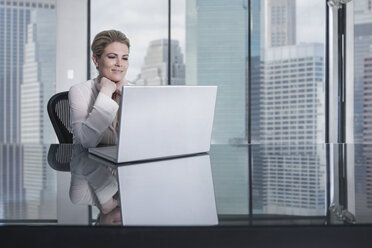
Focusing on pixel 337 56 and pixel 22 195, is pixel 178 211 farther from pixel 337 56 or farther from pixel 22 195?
pixel 337 56

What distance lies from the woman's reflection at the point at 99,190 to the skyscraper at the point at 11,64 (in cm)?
480

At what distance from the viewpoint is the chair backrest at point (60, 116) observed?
2.18m

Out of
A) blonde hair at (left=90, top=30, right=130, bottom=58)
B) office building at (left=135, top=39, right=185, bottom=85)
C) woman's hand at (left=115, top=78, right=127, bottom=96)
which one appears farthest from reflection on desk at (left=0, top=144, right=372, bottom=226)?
office building at (left=135, top=39, right=185, bottom=85)

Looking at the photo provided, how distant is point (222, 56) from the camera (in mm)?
5234

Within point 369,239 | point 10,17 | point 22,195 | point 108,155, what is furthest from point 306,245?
point 10,17

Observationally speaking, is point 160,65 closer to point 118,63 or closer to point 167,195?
point 118,63

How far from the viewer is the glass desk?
1.40 feet

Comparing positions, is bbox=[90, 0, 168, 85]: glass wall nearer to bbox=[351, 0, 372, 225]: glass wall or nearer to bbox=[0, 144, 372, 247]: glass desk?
bbox=[351, 0, 372, 225]: glass wall

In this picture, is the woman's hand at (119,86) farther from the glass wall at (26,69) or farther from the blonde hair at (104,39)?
the glass wall at (26,69)

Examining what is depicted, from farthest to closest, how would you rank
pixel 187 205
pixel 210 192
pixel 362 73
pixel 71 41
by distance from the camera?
1. pixel 362 73
2. pixel 71 41
3. pixel 210 192
4. pixel 187 205

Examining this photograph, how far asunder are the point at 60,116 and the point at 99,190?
1665mm

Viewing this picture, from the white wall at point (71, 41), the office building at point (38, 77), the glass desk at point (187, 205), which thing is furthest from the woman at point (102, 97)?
the office building at point (38, 77)

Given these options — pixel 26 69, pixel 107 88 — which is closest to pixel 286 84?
pixel 26 69

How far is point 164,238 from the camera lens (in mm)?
422
